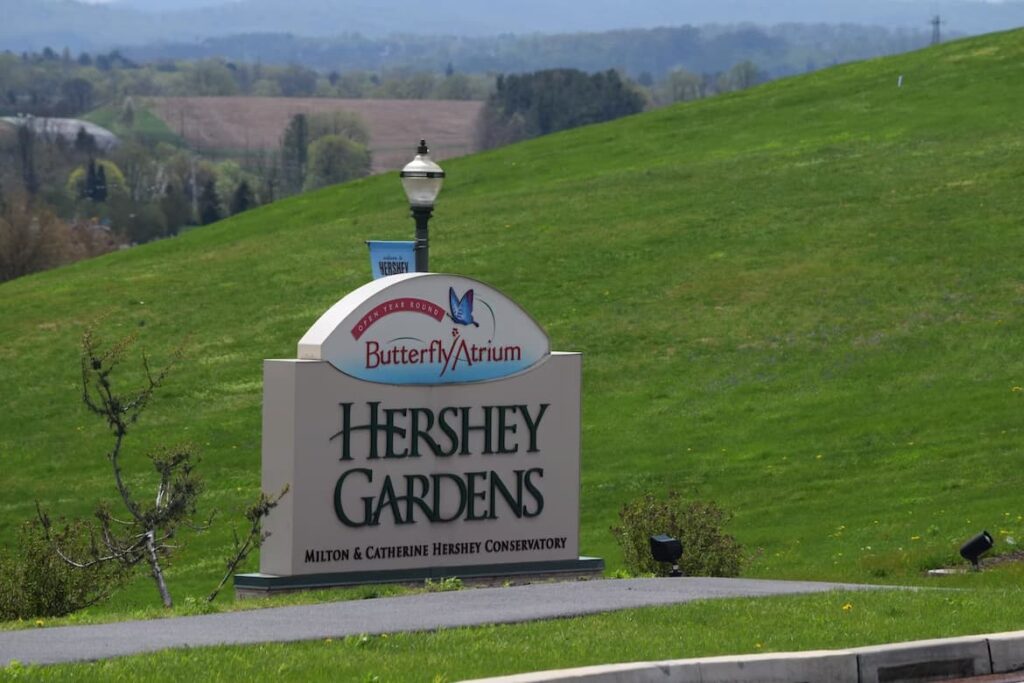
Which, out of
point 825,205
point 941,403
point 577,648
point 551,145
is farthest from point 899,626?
point 551,145

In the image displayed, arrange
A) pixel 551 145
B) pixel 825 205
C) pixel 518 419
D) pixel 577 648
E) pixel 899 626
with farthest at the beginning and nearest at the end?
1. pixel 551 145
2. pixel 825 205
3. pixel 518 419
4. pixel 899 626
5. pixel 577 648

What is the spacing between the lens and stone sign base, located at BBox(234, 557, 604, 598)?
64.1 feet

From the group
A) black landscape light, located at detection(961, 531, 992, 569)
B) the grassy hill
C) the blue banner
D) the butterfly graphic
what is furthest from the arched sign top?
the grassy hill

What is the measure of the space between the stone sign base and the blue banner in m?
3.44

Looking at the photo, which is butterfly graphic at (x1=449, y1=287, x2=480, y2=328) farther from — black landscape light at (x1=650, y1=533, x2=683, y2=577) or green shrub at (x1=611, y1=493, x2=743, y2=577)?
green shrub at (x1=611, y1=493, x2=743, y2=577)

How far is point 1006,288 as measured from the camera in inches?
1762

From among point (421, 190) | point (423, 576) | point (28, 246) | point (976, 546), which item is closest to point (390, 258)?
point (421, 190)

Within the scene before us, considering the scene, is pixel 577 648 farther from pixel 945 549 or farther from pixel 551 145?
pixel 551 145

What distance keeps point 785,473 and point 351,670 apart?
21.8m

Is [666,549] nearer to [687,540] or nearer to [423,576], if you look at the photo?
[423,576]

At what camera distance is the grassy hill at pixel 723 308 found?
33031 millimetres

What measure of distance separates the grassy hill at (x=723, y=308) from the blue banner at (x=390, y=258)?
7.44m

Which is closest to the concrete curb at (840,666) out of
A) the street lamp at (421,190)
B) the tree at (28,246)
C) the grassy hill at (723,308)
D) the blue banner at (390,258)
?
the grassy hill at (723,308)

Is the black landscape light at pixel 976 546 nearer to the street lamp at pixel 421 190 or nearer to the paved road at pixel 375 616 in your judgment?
the paved road at pixel 375 616
